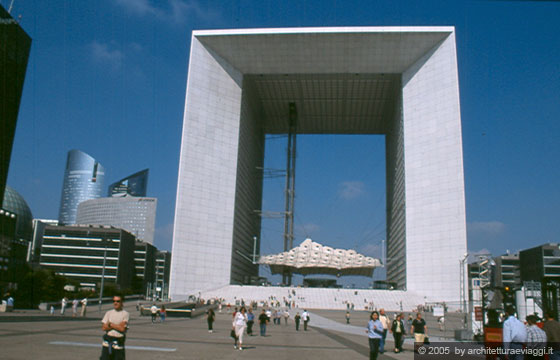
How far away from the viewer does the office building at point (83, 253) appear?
390 ft

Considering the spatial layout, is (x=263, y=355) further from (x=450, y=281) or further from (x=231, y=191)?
(x=231, y=191)

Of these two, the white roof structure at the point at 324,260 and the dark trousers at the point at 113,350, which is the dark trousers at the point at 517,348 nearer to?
the dark trousers at the point at 113,350

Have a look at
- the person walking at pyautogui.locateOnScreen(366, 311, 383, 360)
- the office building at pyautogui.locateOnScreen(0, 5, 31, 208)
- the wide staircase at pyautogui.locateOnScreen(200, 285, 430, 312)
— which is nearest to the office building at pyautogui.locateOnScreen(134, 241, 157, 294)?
the office building at pyautogui.locateOnScreen(0, 5, 31, 208)

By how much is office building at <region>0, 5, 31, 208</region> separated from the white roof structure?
5053 cm

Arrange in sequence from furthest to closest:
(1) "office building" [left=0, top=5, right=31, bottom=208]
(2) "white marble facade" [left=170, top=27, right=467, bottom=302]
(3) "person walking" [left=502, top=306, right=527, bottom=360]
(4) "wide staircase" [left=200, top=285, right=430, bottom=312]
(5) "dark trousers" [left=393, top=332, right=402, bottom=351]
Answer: (1) "office building" [left=0, top=5, right=31, bottom=208] < (2) "white marble facade" [left=170, top=27, right=467, bottom=302] < (4) "wide staircase" [left=200, top=285, right=430, bottom=312] < (5) "dark trousers" [left=393, top=332, right=402, bottom=351] < (3) "person walking" [left=502, top=306, right=527, bottom=360]

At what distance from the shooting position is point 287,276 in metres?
85.9

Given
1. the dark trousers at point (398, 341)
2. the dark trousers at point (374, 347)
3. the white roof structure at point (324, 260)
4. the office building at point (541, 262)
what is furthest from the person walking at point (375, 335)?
the office building at point (541, 262)

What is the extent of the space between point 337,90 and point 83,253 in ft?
249

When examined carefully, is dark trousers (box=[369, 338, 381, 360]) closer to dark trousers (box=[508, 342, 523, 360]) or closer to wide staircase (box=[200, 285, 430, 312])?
dark trousers (box=[508, 342, 523, 360])

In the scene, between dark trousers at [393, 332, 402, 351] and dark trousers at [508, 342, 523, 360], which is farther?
dark trousers at [393, 332, 402, 351]

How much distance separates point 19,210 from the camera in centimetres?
14325

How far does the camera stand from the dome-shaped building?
13962 cm

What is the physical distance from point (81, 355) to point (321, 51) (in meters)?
63.7

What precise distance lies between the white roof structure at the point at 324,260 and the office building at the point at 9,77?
5053 cm
